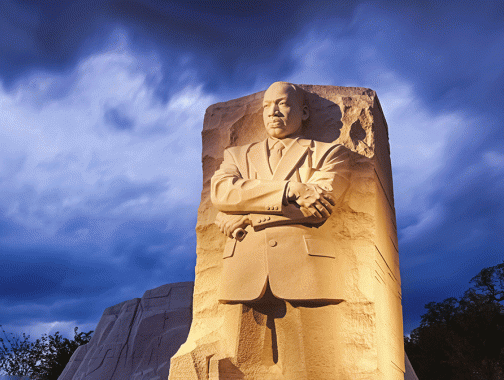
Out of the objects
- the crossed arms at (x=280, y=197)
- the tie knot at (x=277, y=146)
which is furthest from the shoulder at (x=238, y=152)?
the crossed arms at (x=280, y=197)

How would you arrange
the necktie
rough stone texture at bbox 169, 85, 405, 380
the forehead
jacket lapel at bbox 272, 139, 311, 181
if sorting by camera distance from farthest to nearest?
1. the forehead
2. the necktie
3. jacket lapel at bbox 272, 139, 311, 181
4. rough stone texture at bbox 169, 85, 405, 380

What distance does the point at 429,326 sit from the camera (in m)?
14.1

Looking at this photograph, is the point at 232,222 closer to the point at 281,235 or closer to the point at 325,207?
the point at 281,235

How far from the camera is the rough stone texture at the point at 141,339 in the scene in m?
10.6

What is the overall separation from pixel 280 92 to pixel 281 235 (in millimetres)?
1254

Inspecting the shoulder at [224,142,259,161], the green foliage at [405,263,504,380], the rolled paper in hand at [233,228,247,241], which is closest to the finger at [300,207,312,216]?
the rolled paper in hand at [233,228,247,241]

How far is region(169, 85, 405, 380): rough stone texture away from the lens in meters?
3.73

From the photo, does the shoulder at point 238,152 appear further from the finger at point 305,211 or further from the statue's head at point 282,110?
the finger at point 305,211

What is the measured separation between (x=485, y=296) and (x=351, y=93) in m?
10.9

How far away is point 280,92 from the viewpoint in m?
4.21

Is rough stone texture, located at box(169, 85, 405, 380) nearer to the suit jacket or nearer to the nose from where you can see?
the suit jacket

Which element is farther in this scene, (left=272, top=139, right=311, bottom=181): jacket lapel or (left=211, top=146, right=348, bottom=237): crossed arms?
(left=272, top=139, right=311, bottom=181): jacket lapel

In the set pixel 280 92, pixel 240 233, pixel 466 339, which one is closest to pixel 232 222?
pixel 240 233

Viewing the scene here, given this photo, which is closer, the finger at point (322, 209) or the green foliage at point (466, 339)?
the finger at point (322, 209)
